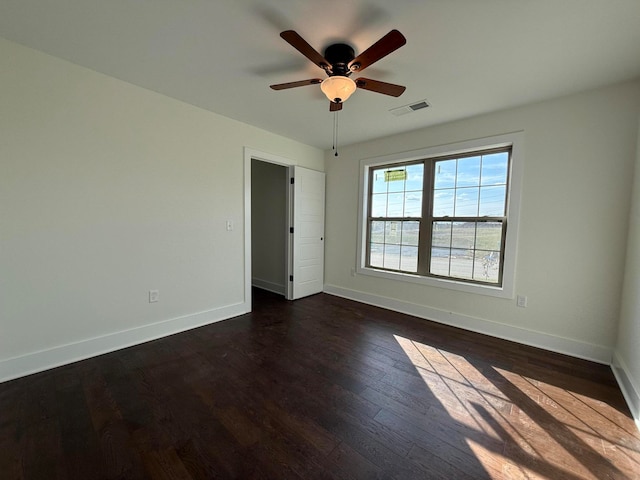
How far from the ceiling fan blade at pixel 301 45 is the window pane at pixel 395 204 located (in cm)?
238

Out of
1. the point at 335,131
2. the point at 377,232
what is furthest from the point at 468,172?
the point at 335,131

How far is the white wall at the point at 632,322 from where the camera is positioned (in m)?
1.81

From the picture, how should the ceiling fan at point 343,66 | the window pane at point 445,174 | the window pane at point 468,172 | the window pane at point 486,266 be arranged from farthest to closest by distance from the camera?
the window pane at point 445,174 < the window pane at point 468,172 < the window pane at point 486,266 < the ceiling fan at point 343,66

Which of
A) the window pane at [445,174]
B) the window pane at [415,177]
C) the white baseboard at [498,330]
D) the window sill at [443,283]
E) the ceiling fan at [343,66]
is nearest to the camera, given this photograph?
the ceiling fan at [343,66]

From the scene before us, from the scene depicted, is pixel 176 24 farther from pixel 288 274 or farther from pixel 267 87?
pixel 288 274

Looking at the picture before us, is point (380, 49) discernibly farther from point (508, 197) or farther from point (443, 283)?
point (443, 283)

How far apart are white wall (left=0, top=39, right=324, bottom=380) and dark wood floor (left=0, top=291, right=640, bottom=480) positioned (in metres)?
0.34

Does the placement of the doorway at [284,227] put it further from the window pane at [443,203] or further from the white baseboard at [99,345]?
the window pane at [443,203]

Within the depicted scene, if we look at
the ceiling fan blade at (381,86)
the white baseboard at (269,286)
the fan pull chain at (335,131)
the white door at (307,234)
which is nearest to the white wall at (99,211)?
the white door at (307,234)

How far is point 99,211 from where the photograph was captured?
7.53 feet

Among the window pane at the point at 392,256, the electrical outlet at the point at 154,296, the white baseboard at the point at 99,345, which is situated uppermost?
the window pane at the point at 392,256

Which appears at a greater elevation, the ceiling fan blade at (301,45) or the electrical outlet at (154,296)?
the ceiling fan blade at (301,45)

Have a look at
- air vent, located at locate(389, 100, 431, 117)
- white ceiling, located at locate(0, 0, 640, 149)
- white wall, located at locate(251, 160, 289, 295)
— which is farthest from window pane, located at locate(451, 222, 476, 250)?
white wall, located at locate(251, 160, 289, 295)

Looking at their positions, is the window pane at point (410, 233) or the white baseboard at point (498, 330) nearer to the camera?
the white baseboard at point (498, 330)
